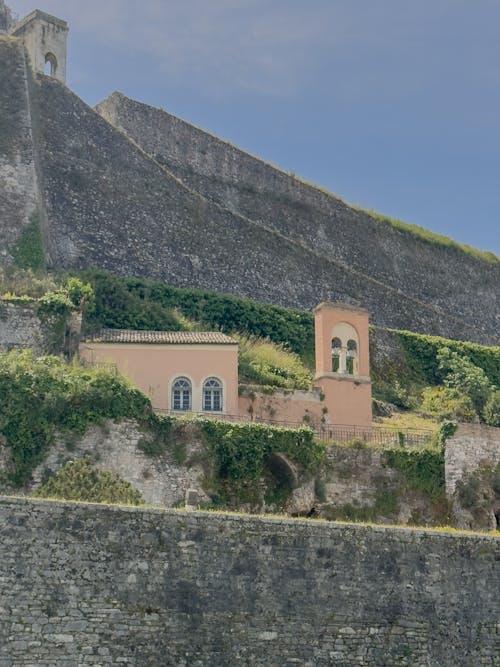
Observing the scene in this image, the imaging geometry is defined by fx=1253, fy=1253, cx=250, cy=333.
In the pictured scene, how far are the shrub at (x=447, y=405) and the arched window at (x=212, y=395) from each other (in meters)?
9.00

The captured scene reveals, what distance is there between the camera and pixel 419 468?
3291 centimetres

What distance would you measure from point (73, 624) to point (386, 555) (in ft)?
18.2

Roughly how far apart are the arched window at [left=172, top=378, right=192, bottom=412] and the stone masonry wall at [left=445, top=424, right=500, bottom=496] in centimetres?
709

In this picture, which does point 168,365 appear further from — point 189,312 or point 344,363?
point 189,312

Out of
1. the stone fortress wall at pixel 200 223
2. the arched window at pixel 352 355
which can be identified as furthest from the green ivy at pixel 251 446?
the stone fortress wall at pixel 200 223

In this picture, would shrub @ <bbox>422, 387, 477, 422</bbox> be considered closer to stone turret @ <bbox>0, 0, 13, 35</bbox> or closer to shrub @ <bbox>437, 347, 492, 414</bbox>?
shrub @ <bbox>437, 347, 492, 414</bbox>

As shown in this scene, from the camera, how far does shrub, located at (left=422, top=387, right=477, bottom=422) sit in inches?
1607

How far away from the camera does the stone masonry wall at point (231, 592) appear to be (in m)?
19.3

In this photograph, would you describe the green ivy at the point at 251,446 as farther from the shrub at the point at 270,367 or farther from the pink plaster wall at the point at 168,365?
the shrub at the point at 270,367

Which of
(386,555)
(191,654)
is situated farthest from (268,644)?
(386,555)

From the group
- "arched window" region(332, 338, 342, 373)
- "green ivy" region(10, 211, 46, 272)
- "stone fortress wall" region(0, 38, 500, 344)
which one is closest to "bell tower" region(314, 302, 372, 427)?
"arched window" region(332, 338, 342, 373)

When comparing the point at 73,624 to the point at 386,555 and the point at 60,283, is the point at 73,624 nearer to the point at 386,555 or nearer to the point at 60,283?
the point at 386,555

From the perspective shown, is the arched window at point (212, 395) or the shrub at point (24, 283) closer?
the arched window at point (212, 395)

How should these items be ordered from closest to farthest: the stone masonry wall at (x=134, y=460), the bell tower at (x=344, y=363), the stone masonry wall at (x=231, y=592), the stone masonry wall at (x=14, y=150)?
the stone masonry wall at (x=231, y=592) → the stone masonry wall at (x=134, y=460) → the bell tower at (x=344, y=363) → the stone masonry wall at (x=14, y=150)
